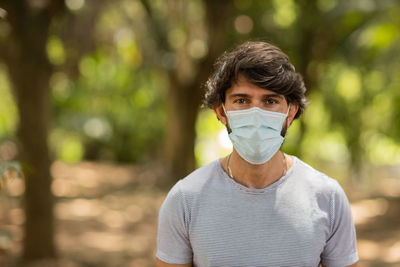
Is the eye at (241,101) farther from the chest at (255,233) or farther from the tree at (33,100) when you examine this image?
the tree at (33,100)

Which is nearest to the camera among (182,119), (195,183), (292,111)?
(195,183)

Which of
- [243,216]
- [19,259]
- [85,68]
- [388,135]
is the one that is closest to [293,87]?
[243,216]

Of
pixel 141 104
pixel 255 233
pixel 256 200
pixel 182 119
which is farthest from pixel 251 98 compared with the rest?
pixel 141 104

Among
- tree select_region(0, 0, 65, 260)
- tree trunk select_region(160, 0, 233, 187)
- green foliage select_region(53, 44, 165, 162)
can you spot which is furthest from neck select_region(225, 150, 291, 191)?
green foliage select_region(53, 44, 165, 162)

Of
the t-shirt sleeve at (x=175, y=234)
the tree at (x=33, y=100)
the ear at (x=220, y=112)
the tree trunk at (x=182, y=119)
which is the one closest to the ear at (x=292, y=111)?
the ear at (x=220, y=112)

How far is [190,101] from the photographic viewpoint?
1039 cm

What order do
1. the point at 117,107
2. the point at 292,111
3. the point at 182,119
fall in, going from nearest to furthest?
the point at 292,111, the point at 182,119, the point at 117,107

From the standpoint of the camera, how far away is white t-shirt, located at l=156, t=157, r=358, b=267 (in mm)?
1887

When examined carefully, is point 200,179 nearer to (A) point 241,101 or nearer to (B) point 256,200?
(B) point 256,200

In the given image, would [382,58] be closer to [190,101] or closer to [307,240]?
[190,101]

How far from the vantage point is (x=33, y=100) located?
5602 millimetres

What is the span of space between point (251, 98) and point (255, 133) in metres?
0.15

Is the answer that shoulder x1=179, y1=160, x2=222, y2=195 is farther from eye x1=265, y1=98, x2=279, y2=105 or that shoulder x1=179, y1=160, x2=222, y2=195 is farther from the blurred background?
the blurred background

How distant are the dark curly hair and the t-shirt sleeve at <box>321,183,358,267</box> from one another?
491 millimetres
